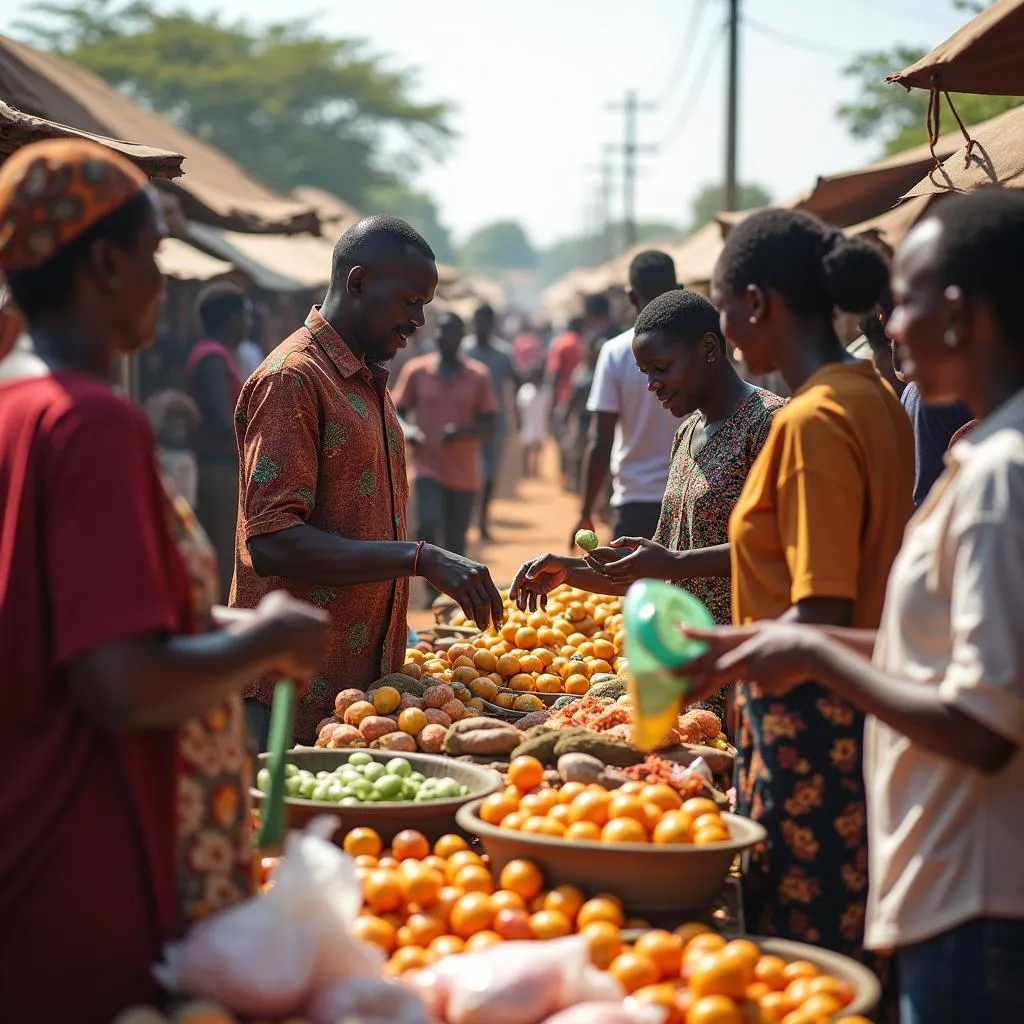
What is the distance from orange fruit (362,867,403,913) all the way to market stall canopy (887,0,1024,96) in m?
3.33

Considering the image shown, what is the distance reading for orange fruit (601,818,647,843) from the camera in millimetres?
3125

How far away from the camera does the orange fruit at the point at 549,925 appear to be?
2.96 m

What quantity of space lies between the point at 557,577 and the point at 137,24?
51954 mm

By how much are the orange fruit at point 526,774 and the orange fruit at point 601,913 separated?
59 cm

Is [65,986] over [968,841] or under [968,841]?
under

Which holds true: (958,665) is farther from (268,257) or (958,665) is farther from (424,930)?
(268,257)

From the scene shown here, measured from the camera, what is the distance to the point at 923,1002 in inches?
96.3

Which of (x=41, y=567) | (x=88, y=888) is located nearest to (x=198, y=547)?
(x=41, y=567)

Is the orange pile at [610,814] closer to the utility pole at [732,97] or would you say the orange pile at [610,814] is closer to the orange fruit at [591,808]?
the orange fruit at [591,808]

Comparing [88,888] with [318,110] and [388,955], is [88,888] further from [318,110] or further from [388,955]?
[318,110]

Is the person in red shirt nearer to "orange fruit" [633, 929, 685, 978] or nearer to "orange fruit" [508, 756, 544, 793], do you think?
"orange fruit" [633, 929, 685, 978]

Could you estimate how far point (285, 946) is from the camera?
7.64ft

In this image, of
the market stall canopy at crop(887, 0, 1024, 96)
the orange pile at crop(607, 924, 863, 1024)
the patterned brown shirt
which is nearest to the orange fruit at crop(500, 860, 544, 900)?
the orange pile at crop(607, 924, 863, 1024)

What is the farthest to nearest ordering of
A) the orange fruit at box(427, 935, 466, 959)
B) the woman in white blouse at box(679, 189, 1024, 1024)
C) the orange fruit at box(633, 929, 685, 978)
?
the orange fruit at box(427, 935, 466, 959)
the orange fruit at box(633, 929, 685, 978)
the woman in white blouse at box(679, 189, 1024, 1024)
